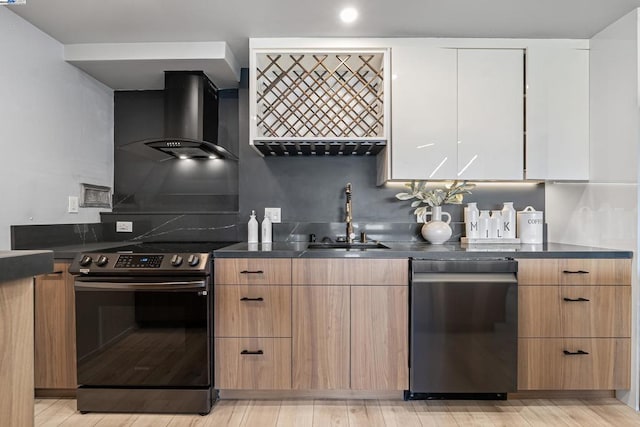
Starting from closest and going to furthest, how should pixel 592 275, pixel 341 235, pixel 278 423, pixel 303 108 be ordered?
pixel 278 423
pixel 592 275
pixel 303 108
pixel 341 235

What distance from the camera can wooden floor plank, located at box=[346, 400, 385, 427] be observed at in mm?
1877

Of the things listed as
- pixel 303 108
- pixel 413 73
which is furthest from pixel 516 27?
pixel 303 108

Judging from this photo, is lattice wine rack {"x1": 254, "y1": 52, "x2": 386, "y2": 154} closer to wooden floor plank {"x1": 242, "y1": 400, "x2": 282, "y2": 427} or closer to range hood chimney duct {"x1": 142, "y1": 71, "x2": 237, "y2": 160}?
range hood chimney duct {"x1": 142, "y1": 71, "x2": 237, "y2": 160}

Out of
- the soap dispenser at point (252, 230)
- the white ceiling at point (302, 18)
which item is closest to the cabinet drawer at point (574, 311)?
the white ceiling at point (302, 18)

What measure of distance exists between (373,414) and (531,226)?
1528 mm

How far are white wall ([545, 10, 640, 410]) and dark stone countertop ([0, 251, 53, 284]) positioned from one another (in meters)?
2.58

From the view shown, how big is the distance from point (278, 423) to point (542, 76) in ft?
8.18

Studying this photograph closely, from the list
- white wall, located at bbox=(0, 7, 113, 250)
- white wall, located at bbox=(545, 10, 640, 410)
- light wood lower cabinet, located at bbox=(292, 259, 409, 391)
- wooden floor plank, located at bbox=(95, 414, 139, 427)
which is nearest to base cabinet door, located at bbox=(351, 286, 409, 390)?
light wood lower cabinet, located at bbox=(292, 259, 409, 391)

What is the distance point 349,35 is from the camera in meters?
2.32

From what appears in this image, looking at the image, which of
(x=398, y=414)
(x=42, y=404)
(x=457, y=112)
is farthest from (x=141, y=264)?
(x=457, y=112)

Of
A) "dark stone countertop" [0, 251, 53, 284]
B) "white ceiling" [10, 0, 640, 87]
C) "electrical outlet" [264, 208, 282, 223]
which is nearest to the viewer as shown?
"dark stone countertop" [0, 251, 53, 284]

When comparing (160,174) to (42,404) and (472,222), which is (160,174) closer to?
(42,404)

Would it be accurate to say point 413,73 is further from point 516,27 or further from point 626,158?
point 626,158

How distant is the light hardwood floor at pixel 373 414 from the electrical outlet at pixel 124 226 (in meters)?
1.14
